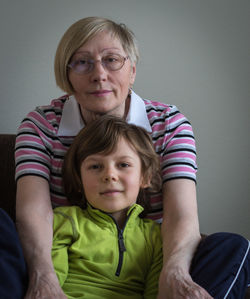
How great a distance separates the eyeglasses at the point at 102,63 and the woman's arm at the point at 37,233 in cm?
41

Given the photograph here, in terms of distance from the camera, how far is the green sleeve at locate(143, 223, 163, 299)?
4.30 ft

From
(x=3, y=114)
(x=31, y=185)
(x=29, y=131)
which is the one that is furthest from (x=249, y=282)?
(x=3, y=114)

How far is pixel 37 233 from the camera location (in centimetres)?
130

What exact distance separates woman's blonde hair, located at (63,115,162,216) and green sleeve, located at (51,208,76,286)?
12cm

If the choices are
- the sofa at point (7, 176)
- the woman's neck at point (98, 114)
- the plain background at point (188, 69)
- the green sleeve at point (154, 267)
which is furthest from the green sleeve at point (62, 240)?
the plain background at point (188, 69)

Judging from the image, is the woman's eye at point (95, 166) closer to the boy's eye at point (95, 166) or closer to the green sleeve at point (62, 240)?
the boy's eye at point (95, 166)

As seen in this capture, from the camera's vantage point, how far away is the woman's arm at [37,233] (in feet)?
3.79

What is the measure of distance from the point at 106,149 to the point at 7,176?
0.65 metres

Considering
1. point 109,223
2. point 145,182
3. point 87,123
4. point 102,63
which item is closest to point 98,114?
point 87,123

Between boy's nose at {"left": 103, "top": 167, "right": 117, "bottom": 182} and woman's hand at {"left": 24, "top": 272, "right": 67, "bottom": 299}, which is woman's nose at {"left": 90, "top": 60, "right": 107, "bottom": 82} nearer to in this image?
boy's nose at {"left": 103, "top": 167, "right": 117, "bottom": 182}

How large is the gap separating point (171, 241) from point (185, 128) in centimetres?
46

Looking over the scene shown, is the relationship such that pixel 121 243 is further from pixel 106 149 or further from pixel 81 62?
pixel 81 62

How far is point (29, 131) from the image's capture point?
1547mm

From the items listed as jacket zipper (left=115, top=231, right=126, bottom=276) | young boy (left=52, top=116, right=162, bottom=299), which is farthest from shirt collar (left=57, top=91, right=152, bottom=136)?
jacket zipper (left=115, top=231, right=126, bottom=276)
